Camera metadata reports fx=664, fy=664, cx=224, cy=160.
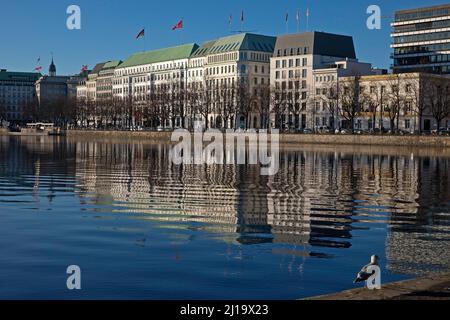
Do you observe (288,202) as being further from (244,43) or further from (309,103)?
(244,43)

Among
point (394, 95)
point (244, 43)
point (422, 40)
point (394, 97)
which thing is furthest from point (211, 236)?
point (244, 43)

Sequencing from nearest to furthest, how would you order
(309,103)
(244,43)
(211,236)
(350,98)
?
(211,236) < (350,98) < (309,103) < (244,43)

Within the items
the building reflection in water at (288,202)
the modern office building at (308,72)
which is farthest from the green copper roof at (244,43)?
the building reflection in water at (288,202)

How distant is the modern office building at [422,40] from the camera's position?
158 meters

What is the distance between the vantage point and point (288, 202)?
28188 millimetres

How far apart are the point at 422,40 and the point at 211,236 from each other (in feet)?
510

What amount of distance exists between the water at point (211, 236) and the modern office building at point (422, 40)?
428 feet

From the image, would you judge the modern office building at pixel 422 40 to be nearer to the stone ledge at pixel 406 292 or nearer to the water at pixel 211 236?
the water at pixel 211 236

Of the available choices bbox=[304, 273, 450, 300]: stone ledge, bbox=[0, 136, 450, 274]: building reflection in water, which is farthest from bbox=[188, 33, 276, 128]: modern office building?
bbox=[304, 273, 450, 300]: stone ledge

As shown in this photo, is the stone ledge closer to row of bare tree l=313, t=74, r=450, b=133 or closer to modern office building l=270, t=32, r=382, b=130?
row of bare tree l=313, t=74, r=450, b=133

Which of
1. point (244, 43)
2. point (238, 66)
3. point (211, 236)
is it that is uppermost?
point (244, 43)

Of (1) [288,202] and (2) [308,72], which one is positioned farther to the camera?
(2) [308,72]
